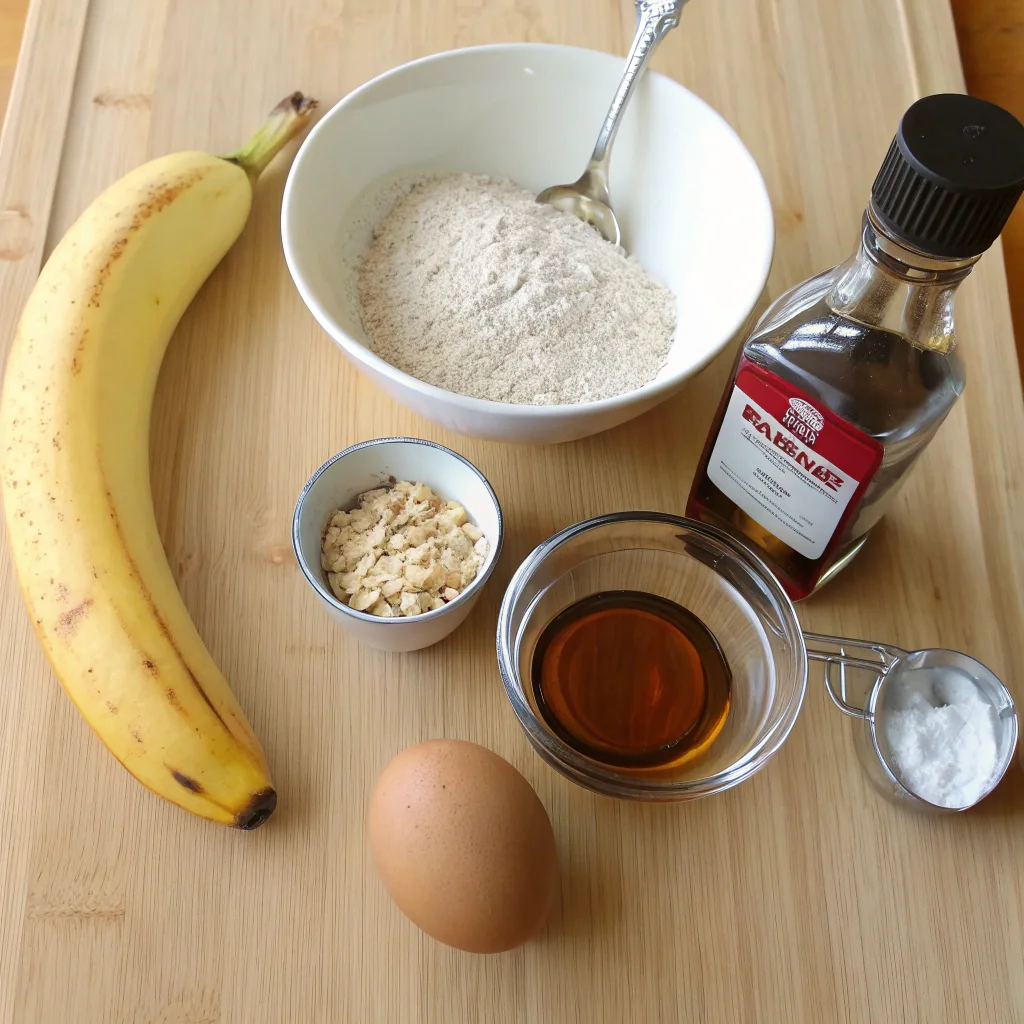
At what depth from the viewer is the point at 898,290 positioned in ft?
1.83

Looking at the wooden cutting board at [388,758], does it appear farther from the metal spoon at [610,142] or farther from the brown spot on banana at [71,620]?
the metal spoon at [610,142]

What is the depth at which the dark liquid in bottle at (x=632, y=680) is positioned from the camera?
0.66m

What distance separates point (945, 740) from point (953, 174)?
40 cm

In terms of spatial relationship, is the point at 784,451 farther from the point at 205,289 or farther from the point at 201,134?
the point at 201,134

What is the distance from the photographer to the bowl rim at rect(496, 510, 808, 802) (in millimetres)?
586

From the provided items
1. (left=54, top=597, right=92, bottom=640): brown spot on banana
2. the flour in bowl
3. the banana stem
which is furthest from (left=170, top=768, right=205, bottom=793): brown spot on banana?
the banana stem

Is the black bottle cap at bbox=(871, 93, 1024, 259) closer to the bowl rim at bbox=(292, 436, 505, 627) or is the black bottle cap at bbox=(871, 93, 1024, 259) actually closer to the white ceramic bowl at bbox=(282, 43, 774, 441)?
the white ceramic bowl at bbox=(282, 43, 774, 441)

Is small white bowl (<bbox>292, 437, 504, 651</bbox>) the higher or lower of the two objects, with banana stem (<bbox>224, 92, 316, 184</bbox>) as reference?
lower

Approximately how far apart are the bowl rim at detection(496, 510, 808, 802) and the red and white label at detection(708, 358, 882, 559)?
1.6 inches

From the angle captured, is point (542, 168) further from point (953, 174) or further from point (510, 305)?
point (953, 174)

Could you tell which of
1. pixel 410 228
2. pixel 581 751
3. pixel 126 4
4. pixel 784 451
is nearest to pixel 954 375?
pixel 784 451

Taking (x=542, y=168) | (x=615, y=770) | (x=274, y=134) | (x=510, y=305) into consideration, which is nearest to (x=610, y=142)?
(x=542, y=168)

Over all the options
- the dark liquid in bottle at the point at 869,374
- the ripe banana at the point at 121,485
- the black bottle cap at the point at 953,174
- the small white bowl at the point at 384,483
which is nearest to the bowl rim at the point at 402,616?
the small white bowl at the point at 384,483

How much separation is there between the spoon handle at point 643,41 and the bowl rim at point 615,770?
399mm
